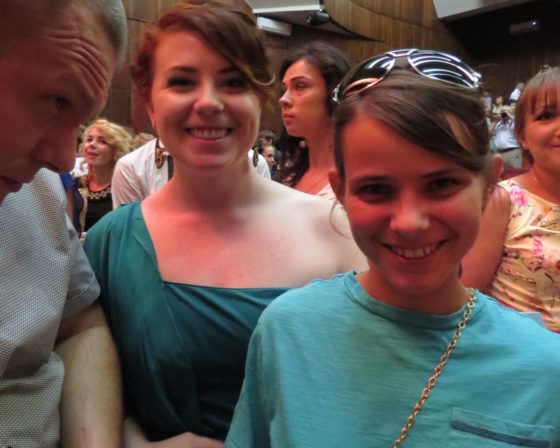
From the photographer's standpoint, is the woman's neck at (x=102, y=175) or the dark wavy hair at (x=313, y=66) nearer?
the dark wavy hair at (x=313, y=66)

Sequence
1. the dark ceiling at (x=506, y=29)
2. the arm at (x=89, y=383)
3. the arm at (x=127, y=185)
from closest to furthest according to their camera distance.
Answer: the arm at (x=89, y=383) → the arm at (x=127, y=185) → the dark ceiling at (x=506, y=29)

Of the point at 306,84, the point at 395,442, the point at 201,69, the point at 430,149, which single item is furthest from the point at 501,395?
the point at 306,84

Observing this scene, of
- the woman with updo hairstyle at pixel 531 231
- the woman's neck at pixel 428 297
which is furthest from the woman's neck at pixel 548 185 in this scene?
the woman's neck at pixel 428 297

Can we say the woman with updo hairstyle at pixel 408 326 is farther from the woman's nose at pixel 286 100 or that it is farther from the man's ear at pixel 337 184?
the woman's nose at pixel 286 100

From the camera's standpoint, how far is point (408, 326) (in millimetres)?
883

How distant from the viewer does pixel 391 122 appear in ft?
2.74

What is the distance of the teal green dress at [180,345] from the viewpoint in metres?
1.17

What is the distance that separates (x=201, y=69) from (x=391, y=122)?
1.77 feet

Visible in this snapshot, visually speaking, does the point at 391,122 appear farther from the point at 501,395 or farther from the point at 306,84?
the point at 306,84

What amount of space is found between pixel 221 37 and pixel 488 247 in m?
0.95

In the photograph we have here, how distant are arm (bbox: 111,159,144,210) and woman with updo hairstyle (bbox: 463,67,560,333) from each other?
5.31 feet

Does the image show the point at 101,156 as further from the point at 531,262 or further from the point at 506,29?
the point at 506,29

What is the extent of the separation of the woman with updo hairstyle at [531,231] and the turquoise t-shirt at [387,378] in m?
0.74

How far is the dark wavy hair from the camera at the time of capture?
2.36 m
